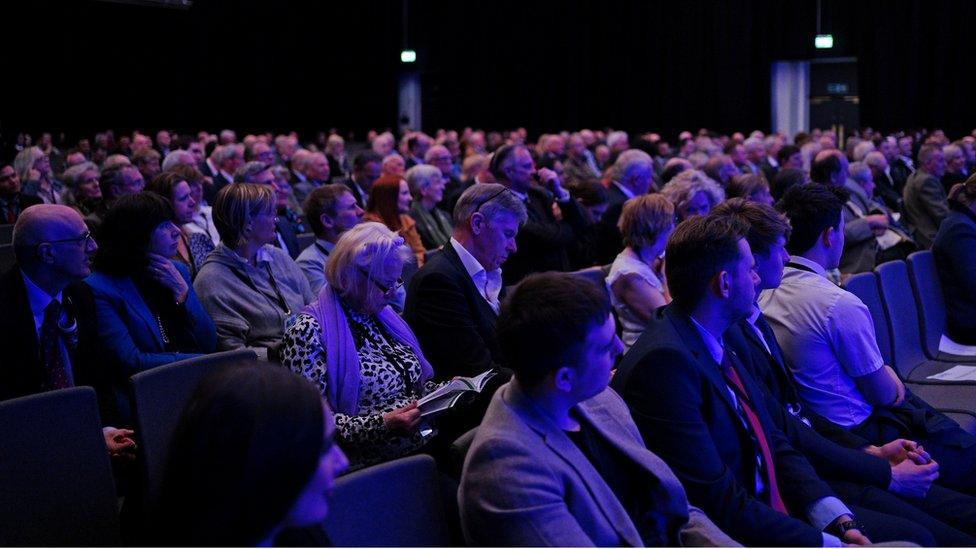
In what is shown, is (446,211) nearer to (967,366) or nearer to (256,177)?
(256,177)

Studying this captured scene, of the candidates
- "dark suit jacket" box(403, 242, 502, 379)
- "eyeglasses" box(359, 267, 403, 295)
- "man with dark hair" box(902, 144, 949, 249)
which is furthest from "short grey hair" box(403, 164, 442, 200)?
"eyeglasses" box(359, 267, 403, 295)

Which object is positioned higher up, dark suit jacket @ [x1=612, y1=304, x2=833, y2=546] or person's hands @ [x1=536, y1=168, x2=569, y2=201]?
person's hands @ [x1=536, y1=168, x2=569, y2=201]

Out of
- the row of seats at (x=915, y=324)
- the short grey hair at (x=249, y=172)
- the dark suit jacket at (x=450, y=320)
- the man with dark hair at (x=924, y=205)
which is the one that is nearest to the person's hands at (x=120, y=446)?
the dark suit jacket at (x=450, y=320)

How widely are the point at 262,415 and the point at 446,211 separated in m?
6.59

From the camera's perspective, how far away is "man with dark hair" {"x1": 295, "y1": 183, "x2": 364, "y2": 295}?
507 cm

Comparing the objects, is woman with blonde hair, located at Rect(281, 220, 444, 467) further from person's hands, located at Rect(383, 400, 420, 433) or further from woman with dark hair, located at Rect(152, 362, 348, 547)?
woman with dark hair, located at Rect(152, 362, 348, 547)

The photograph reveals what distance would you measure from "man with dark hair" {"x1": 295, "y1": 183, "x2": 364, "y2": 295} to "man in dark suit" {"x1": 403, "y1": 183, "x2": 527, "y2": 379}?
1213 millimetres

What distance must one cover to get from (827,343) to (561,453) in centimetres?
157

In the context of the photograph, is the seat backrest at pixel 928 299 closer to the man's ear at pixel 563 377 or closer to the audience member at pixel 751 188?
the audience member at pixel 751 188

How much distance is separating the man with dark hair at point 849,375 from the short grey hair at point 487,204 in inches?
41.0

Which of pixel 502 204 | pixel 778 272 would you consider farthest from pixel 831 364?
pixel 502 204

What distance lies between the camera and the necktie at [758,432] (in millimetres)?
2762

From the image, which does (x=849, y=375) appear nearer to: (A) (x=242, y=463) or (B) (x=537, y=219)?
(A) (x=242, y=463)

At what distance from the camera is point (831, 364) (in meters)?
3.38
